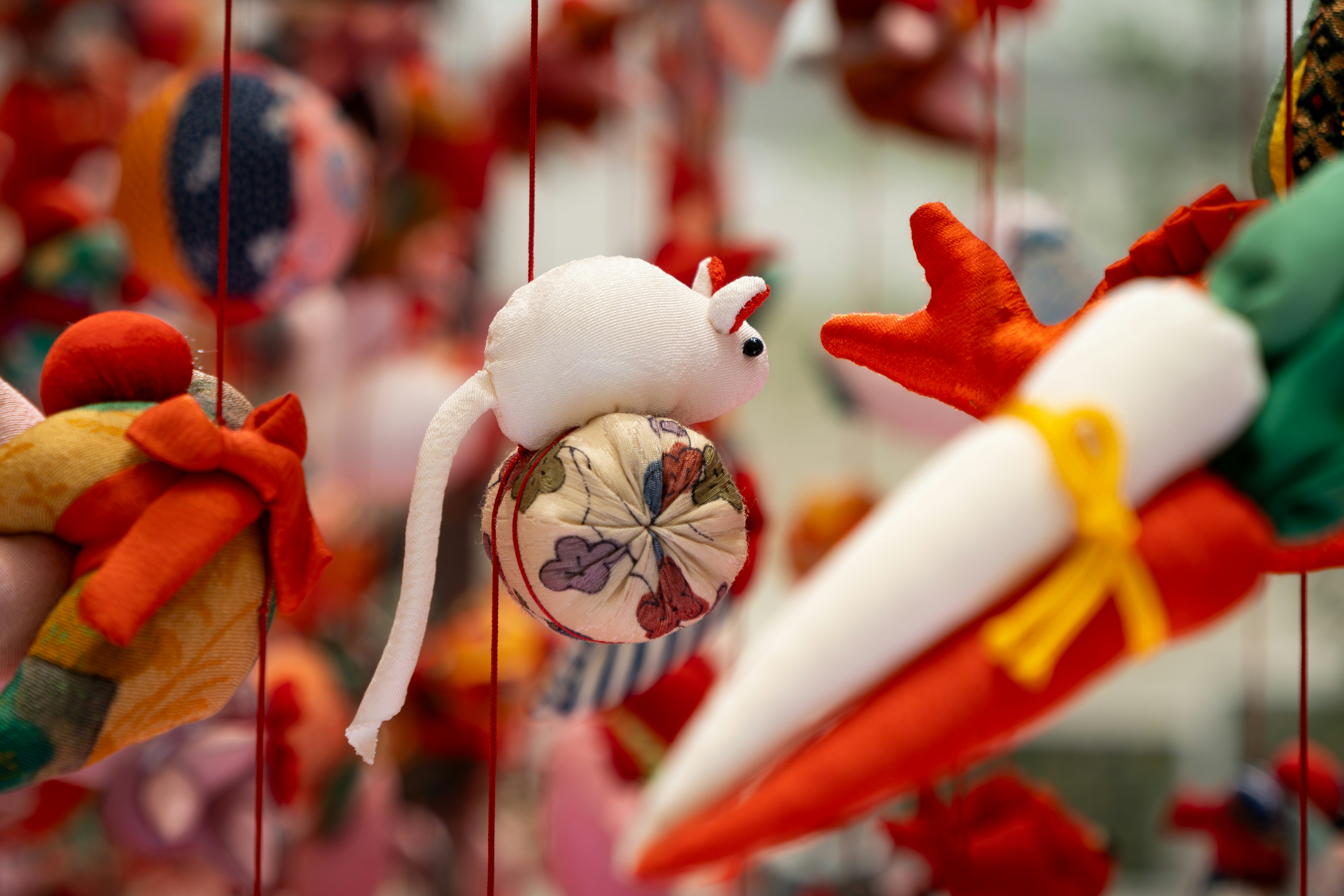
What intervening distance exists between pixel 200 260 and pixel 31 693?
42cm

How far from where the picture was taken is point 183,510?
46 centimetres

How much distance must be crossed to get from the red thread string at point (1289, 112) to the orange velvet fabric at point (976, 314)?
0.05 meters

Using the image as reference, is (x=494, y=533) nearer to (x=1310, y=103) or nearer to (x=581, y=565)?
(x=581, y=565)

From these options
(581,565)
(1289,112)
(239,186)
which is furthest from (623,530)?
(239,186)

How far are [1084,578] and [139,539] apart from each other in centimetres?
34

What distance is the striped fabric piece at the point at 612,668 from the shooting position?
70cm

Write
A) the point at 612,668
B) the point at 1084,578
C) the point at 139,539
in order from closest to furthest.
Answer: the point at 1084,578 → the point at 139,539 → the point at 612,668

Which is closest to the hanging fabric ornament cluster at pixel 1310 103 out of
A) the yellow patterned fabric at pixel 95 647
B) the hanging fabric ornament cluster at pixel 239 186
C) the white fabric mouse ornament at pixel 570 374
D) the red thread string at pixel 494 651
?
the white fabric mouse ornament at pixel 570 374

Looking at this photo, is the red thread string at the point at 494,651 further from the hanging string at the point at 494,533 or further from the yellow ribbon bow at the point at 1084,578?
the yellow ribbon bow at the point at 1084,578

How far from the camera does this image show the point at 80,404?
51 centimetres

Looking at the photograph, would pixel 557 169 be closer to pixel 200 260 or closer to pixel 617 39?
pixel 617 39

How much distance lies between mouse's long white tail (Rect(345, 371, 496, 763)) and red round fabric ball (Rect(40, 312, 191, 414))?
0.43ft

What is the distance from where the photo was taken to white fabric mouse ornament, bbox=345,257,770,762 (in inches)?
18.4

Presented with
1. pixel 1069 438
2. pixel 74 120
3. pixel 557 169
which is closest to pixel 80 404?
pixel 1069 438
